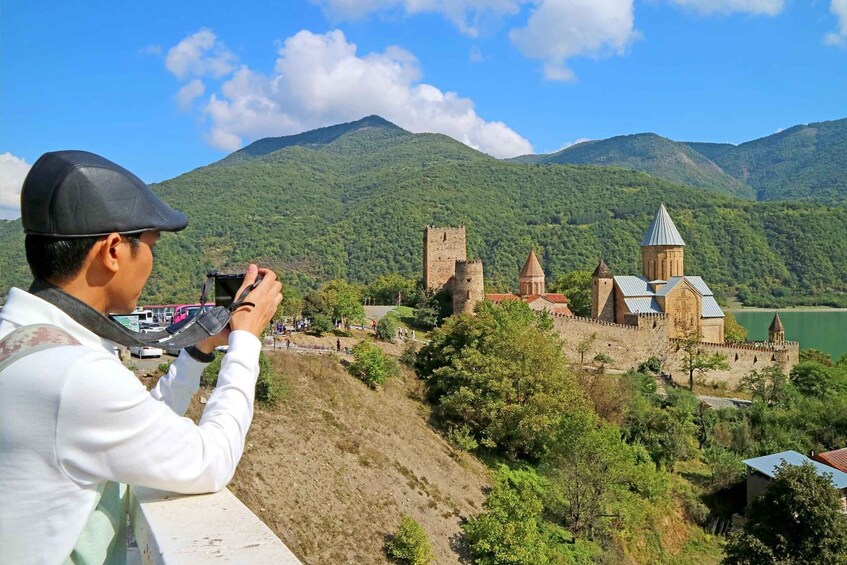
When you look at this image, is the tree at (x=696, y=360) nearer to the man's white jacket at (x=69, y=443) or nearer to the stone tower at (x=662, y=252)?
the stone tower at (x=662, y=252)

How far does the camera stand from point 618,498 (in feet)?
56.7

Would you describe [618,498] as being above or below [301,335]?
below

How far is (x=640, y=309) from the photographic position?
32.5m

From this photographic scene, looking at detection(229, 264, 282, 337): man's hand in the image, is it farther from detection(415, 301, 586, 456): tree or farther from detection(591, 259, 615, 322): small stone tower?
detection(591, 259, 615, 322): small stone tower

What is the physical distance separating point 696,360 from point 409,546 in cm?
2255

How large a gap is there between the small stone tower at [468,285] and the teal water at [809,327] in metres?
32.4

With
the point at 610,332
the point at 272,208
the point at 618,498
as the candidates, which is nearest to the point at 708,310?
the point at 610,332

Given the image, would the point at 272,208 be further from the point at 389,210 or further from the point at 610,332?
the point at 610,332

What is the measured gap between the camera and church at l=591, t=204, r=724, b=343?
3291 centimetres

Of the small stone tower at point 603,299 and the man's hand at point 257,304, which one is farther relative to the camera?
the small stone tower at point 603,299

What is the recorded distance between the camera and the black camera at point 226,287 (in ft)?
6.28

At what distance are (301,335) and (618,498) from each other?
1219 centimetres

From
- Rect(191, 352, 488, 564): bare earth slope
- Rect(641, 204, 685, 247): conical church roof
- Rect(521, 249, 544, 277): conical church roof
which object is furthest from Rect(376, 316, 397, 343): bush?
Rect(641, 204, 685, 247): conical church roof

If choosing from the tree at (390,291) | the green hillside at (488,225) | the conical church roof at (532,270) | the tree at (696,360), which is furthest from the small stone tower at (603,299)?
the green hillside at (488,225)
